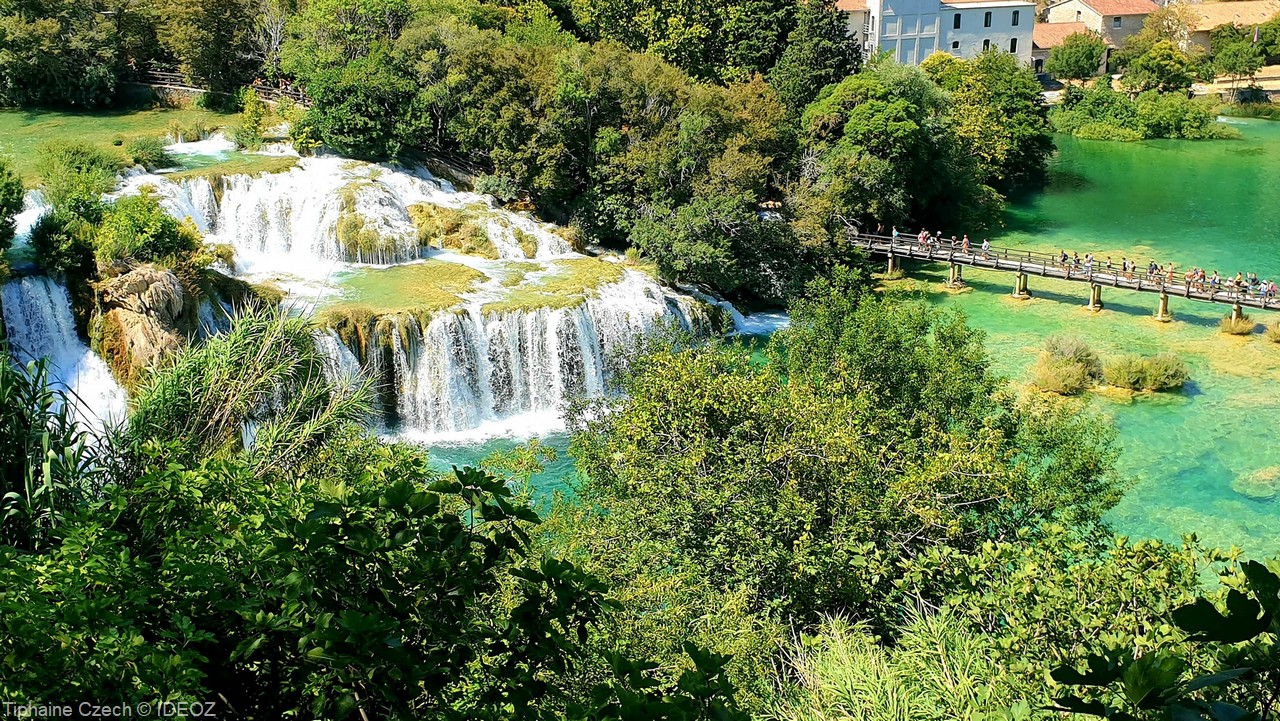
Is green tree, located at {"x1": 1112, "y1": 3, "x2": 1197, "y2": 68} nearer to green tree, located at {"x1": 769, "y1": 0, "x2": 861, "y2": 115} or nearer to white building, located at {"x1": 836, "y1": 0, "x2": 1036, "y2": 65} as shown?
white building, located at {"x1": 836, "y1": 0, "x2": 1036, "y2": 65}

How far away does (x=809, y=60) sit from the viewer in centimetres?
3903

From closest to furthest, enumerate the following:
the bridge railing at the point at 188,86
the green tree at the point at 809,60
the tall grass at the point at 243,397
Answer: the tall grass at the point at 243,397 < the bridge railing at the point at 188,86 < the green tree at the point at 809,60

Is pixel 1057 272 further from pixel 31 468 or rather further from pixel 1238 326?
pixel 31 468

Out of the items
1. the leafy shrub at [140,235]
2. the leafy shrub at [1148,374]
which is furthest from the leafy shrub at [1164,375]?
the leafy shrub at [140,235]

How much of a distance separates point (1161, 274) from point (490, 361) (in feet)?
65.3

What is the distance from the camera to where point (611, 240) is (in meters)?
33.0

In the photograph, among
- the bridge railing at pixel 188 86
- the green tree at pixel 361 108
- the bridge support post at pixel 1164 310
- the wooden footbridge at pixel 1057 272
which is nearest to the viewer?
the wooden footbridge at pixel 1057 272

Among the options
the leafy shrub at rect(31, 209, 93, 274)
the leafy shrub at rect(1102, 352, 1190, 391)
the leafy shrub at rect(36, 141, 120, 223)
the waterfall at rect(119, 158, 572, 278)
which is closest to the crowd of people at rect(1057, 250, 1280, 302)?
the leafy shrub at rect(1102, 352, 1190, 391)

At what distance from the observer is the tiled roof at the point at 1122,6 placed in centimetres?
7569

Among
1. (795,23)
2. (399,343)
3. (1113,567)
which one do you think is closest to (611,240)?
(399,343)

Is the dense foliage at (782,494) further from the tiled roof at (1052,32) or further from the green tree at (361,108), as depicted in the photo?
the tiled roof at (1052,32)

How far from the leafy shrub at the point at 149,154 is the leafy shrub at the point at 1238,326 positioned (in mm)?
30278

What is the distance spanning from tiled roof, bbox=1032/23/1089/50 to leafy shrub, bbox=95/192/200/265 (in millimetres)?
64042

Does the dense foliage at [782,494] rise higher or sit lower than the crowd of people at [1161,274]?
lower
